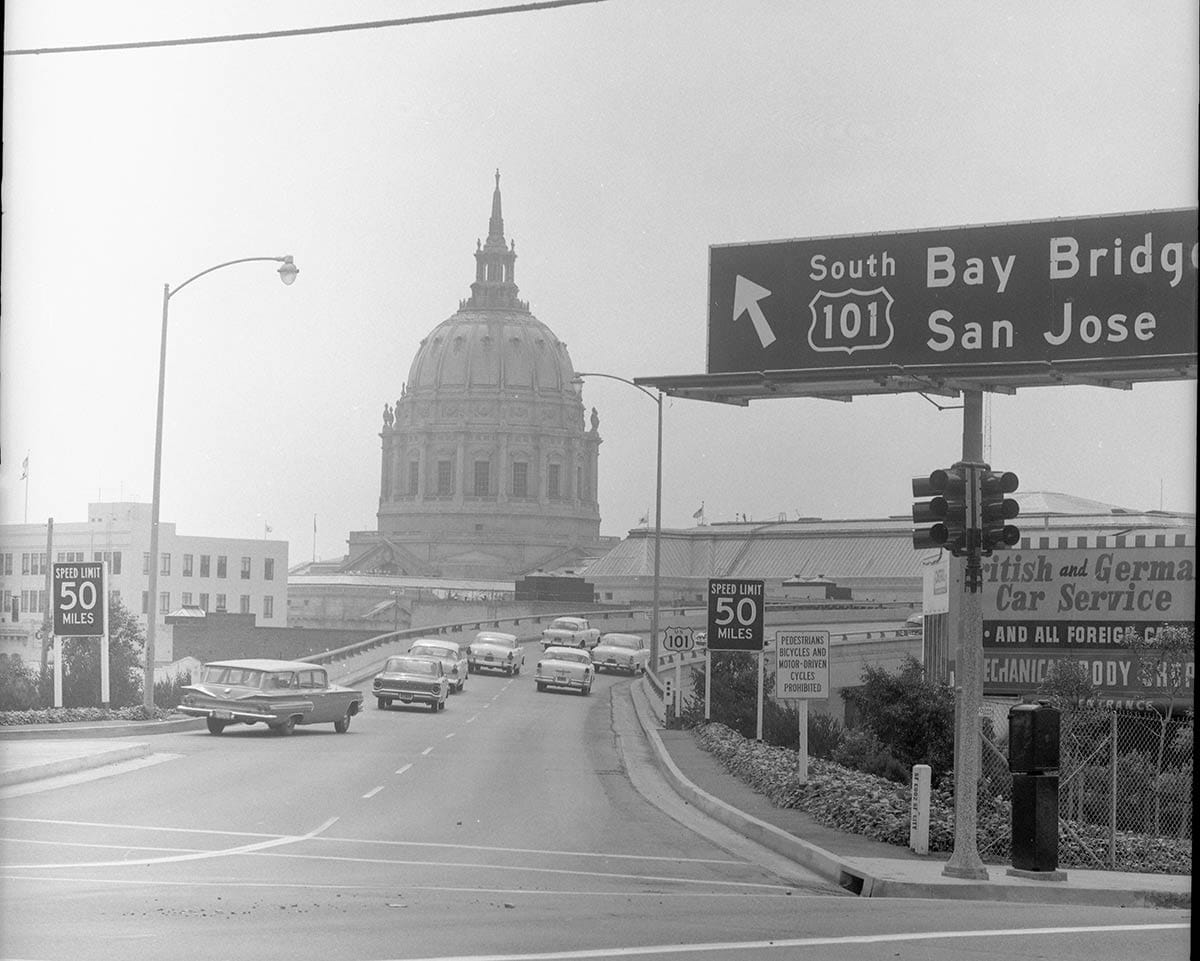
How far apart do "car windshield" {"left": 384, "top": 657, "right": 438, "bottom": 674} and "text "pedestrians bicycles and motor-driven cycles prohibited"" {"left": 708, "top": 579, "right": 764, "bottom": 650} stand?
14.5 m

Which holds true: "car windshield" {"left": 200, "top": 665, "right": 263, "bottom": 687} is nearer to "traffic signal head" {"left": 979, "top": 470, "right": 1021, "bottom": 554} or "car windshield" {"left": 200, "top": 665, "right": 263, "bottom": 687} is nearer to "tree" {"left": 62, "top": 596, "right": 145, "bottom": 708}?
"tree" {"left": 62, "top": 596, "right": 145, "bottom": 708}

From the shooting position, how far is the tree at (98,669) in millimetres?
40938

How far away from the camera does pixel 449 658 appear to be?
60.1 m

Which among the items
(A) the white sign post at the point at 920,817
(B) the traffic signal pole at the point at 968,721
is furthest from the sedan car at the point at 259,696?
(B) the traffic signal pole at the point at 968,721

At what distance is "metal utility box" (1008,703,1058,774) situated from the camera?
17.3 m

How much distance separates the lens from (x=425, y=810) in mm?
22531

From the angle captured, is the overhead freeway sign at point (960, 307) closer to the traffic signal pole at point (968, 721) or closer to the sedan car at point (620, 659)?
the traffic signal pole at point (968, 721)

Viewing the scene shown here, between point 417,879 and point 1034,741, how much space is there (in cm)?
615

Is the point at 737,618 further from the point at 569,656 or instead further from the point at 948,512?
the point at 569,656

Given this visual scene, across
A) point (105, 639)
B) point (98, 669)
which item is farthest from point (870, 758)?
point (98, 669)

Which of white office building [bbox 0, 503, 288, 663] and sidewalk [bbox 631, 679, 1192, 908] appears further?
white office building [bbox 0, 503, 288, 663]

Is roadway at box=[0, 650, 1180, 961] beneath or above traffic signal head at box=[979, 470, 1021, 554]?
beneath

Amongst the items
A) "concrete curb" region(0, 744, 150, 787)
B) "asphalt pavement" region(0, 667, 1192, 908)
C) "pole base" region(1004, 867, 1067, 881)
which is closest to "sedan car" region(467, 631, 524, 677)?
"asphalt pavement" region(0, 667, 1192, 908)

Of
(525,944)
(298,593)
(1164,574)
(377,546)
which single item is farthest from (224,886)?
(377,546)
